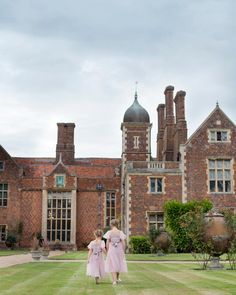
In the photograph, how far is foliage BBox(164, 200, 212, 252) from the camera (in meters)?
29.2

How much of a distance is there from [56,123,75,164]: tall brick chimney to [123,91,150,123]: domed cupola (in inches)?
223

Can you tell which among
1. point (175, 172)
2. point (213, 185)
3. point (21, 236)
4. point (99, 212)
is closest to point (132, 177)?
point (175, 172)

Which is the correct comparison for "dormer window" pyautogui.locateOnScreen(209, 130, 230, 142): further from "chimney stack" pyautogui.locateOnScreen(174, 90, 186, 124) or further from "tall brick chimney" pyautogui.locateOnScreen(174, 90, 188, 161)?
"chimney stack" pyautogui.locateOnScreen(174, 90, 186, 124)

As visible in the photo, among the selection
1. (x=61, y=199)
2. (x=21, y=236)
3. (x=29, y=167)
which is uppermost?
(x=29, y=167)

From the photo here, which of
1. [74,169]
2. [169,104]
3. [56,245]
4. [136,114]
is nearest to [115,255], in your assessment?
[56,245]

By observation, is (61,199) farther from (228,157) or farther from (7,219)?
(228,157)

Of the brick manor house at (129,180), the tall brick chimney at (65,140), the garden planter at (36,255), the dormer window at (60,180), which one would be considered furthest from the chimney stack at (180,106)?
the garden planter at (36,255)

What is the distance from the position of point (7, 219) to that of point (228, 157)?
52.1ft

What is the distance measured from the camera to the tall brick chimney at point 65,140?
4269 centimetres

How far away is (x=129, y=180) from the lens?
102ft

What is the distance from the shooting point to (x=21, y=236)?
36.9 m

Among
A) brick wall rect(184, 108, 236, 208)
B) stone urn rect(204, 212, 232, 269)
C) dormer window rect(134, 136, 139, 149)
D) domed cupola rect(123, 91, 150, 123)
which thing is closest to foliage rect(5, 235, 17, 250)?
dormer window rect(134, 136, 139, 149)

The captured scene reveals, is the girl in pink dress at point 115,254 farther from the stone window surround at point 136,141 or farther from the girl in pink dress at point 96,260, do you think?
the stone window surround at point 136,141

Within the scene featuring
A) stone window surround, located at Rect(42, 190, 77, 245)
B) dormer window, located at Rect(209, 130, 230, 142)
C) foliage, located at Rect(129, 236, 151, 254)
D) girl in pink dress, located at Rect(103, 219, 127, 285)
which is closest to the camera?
girl in pink dress, located at Rect(103, 219, 127, 285)
